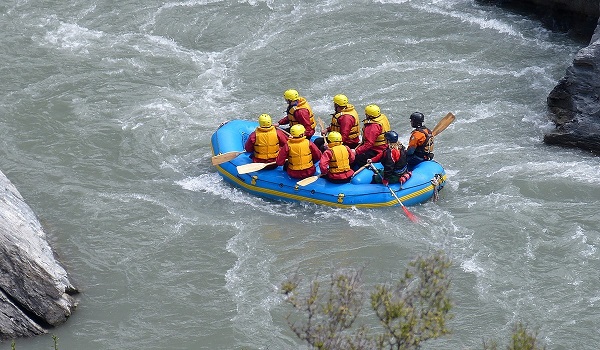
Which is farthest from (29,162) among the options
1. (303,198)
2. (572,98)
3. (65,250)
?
(572,98)

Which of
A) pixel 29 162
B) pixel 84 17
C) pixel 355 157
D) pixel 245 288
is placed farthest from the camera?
pixel 84 17

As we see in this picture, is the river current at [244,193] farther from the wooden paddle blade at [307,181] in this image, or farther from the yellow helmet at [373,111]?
the yellow helmet at [373,111]

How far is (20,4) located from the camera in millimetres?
20406

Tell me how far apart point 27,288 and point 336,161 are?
14.5ft

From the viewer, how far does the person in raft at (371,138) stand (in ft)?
44.7

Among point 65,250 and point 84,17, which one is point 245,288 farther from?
point 84,17

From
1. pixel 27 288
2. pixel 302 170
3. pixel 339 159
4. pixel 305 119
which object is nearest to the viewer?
pixel 27 288

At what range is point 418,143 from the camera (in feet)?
44.9

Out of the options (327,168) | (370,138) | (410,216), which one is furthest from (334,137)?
(410,216)

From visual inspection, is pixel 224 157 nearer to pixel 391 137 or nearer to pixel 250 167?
pixel 250 167

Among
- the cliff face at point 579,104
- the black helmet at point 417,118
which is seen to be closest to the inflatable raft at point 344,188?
the black helmet at point 417,118

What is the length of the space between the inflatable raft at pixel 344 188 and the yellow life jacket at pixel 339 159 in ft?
0.75

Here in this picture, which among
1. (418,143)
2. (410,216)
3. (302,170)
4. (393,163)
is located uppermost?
(418,143)

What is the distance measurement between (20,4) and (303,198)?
9.79m
